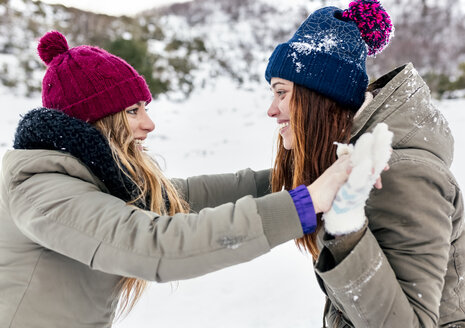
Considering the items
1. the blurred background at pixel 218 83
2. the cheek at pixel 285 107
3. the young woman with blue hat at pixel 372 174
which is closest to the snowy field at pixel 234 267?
the blurred background at pixel 218 83

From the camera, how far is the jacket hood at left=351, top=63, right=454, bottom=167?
4.68ft

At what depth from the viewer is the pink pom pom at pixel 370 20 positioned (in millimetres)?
1651

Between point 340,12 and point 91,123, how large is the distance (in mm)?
1113

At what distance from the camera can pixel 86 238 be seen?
3.99ft

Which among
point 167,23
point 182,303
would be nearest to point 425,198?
point 182,303

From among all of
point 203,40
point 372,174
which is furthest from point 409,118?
point 203,40

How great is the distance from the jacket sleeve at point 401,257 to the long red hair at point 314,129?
27 centimetres

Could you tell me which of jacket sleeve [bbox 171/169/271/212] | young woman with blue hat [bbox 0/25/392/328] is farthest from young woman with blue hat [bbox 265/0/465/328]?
jacket sleeve [bbox 171/169/271/212]

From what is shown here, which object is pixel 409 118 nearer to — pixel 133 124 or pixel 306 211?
pixel 306 211

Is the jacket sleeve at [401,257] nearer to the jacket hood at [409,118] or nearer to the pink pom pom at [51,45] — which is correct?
the jacket hood at [409,118]

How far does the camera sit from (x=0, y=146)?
24.3 feet

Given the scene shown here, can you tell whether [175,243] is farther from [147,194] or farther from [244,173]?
[244,173]

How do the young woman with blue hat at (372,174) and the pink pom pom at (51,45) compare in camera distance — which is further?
the pink pom pom at (51,45)

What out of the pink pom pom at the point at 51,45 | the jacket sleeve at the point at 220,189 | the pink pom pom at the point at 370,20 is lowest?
the jacket sleeve at the point at 220,189
